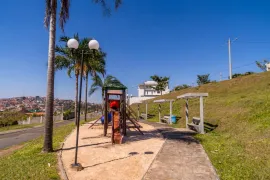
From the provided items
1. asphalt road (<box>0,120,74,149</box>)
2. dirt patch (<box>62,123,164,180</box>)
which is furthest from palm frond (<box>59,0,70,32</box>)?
asphalt road (<box>0,120,74,149</box>)

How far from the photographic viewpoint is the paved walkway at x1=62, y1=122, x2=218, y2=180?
5.18m

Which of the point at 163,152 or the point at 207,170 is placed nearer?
the point at 207,170

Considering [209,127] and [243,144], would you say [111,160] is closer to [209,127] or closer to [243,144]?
[243,144]

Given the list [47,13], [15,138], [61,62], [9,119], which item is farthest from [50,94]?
[9,119]

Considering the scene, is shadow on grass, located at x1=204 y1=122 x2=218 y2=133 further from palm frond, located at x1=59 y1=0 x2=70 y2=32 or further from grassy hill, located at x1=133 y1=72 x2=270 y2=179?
palm frond, located at x1=59 y1=0 x2=70 y2=32

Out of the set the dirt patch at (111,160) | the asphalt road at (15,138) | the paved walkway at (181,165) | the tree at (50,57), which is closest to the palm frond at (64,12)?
the tree at (50,57)

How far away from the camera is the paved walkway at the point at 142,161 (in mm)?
5180

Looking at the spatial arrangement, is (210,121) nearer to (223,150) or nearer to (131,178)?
(223,150)

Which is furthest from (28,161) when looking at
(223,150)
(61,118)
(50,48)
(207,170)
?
(61,118)

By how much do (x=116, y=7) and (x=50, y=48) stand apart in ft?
12.5

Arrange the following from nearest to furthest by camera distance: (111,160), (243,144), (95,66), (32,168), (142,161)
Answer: (32,168)
(142,161)
(111,160)
(243,144)
(95,66)

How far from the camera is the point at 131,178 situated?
504cm

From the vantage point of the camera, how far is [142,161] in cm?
640

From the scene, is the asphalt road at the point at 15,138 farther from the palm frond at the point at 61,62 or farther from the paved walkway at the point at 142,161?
the paved walkway at the point at 142,161
